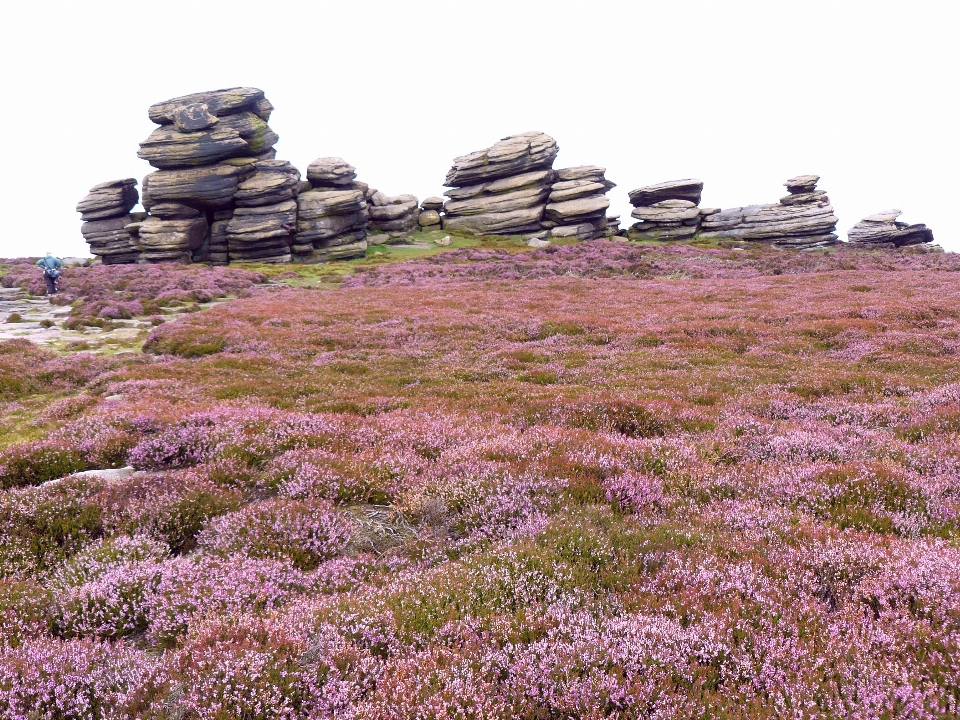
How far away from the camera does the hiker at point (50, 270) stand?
38591 millimetres

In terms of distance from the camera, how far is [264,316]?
27.1 metres

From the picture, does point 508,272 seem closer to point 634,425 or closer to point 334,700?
point 634,425

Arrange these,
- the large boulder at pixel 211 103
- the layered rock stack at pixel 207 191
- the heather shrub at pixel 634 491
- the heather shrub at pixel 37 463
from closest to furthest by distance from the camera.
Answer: the heather shrub at pixel 634 491
the heather shrub at pixel 37 463
the layered rock stack at pixel 207 191
the large boulder at pixel 211 103

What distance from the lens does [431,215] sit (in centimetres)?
9038

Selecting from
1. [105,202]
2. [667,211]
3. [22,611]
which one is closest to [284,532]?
[22,611]

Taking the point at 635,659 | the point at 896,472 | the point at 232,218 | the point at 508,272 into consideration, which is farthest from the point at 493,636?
the point at 232,218

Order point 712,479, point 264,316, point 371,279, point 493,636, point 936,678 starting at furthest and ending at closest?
1. point 371,279
2. point 264,316
3. point 712,479
4. point 493,636
5. point 936,678

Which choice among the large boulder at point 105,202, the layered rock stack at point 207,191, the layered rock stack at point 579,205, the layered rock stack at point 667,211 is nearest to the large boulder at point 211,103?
the layered rock stack at point 207,191

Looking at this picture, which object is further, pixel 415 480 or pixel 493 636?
pixel 415 480

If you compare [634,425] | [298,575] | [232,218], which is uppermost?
[232,218]

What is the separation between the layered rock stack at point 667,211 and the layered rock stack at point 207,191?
5262 cm

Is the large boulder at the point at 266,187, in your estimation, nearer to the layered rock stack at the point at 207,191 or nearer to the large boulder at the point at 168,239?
the layered rock stack at the point at 207,191

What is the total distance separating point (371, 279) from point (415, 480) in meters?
42.8

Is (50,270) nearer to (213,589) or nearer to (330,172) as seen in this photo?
(213,589)
